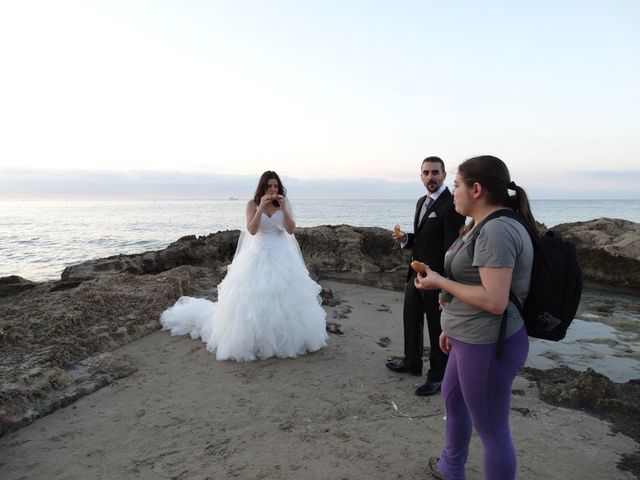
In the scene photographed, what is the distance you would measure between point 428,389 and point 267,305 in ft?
6.50

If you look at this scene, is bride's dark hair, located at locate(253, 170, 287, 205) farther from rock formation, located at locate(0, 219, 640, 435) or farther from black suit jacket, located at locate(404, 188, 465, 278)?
rock formation, located at locate(0, 219, 640, 435)

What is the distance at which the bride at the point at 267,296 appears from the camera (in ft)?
16.3

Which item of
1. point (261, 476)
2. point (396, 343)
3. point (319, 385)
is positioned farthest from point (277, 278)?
point (261, 476)

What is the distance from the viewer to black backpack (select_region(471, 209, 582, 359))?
1.96m

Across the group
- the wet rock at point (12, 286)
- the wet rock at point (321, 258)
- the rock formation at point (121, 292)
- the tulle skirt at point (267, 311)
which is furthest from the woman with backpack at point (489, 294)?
the wet rock at point (12, 286)

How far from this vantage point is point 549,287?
1.98 m

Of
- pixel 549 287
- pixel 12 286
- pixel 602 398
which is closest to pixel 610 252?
pixel 602 398

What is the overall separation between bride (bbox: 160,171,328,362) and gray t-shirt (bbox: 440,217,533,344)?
301cm

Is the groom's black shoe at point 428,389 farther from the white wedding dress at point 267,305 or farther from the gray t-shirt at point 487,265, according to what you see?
the gray t-shirt at point 487,265

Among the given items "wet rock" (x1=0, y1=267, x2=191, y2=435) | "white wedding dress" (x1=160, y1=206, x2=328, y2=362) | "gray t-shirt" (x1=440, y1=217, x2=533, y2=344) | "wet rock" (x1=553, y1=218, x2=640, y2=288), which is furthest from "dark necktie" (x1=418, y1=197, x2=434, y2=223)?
"wet rock" (x1=553, y1=218, x2=640, y2=288)

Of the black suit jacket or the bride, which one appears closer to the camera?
the black suit jacket

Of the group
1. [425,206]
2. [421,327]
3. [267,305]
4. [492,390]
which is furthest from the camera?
[267,305]

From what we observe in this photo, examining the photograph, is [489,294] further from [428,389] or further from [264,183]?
[264,183]

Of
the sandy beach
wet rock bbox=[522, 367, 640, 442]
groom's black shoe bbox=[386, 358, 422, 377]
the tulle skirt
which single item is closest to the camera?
the sandy beach
